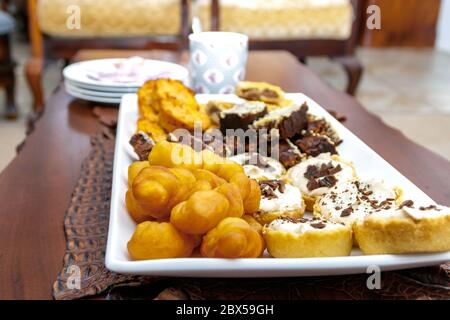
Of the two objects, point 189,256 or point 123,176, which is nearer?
point 189,256

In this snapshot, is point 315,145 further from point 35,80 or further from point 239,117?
point 35,80

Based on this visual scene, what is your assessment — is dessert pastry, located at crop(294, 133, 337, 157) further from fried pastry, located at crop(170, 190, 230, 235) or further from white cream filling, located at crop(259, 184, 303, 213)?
fried pastry, located at crop(170, 190, 230, 235)

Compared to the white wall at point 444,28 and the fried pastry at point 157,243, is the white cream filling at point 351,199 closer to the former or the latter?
the fried pastry at point 157,243

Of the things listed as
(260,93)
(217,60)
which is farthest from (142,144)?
(217,60)

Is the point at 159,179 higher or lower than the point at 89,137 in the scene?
higher

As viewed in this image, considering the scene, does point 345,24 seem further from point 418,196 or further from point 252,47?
point 418,196

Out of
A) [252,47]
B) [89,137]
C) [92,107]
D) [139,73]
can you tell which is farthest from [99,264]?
[252,47]

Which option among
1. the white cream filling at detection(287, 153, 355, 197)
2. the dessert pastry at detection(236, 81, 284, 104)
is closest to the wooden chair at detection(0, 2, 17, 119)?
the dessert pastry at detection(236, 81, 284, 104)
